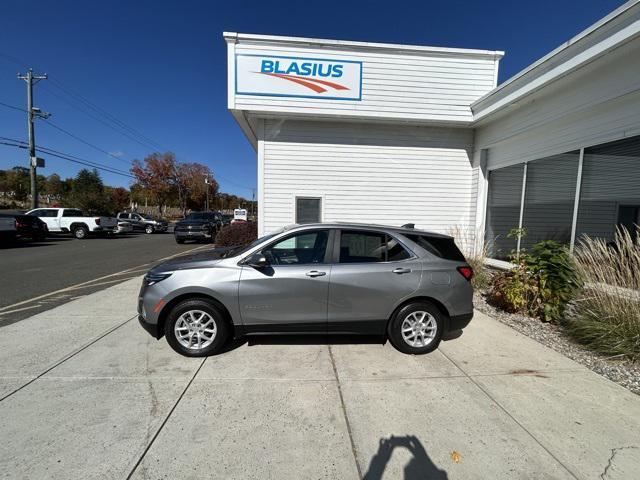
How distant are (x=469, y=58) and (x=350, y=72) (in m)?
3.32

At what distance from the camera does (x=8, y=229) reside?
543 inches

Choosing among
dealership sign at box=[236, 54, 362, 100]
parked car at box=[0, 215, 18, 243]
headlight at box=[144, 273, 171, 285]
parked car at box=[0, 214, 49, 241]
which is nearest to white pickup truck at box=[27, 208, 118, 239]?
parked car at box=[0, 214, 49, 241]

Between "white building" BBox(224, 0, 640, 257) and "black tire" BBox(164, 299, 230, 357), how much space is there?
5322mm

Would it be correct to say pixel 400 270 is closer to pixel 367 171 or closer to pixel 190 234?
pixel 367 171

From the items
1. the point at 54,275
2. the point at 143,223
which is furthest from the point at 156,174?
the point at 54,275

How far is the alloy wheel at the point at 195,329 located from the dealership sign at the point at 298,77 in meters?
6.38

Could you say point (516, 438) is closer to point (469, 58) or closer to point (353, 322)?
point (353, 322)

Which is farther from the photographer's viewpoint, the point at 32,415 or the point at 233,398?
the point at 233,398

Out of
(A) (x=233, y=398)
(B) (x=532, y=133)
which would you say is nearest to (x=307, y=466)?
(A) (x=233, y=398)

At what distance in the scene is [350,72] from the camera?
310 inches

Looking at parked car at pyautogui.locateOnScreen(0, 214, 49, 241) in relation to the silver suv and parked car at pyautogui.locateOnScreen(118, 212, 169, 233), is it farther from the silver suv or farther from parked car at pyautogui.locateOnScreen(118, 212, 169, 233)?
the silver suv

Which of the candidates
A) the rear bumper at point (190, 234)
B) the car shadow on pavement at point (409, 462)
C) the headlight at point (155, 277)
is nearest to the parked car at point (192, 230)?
the rear bumper at point (190, 234)

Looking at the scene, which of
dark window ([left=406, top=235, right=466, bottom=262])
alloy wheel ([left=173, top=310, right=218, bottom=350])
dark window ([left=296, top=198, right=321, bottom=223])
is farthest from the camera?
dark window ([left=296, top=198, right=321, bottom=223])

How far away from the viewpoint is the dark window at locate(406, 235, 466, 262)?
144 inches
